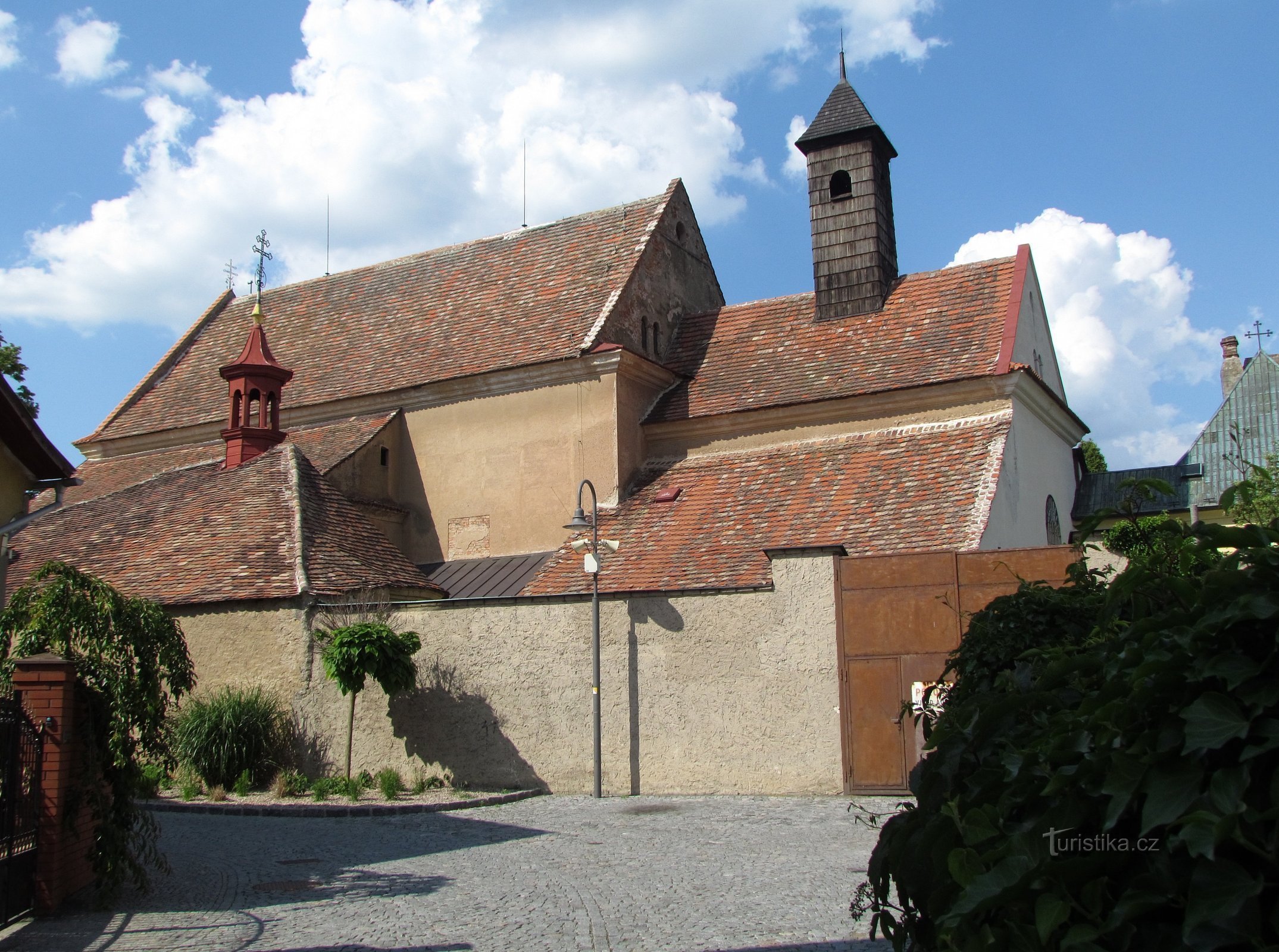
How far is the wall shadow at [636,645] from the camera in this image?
15523 mm

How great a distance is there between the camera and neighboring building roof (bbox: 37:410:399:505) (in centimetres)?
2194

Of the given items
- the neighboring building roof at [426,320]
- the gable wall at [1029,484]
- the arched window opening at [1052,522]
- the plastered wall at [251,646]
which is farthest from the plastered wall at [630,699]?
the arched window opening at [1052,522]

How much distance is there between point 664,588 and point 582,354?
252 inches

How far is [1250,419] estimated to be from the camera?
29953mm

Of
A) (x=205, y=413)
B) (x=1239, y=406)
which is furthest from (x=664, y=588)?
(x=1239, y=406)

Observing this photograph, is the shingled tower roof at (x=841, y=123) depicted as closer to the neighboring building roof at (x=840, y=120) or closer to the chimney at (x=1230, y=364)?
the neighboring building roof at (x=840, y=120)

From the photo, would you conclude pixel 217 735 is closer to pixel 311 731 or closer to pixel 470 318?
pixel 311 731

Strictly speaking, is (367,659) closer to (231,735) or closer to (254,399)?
(231,735)

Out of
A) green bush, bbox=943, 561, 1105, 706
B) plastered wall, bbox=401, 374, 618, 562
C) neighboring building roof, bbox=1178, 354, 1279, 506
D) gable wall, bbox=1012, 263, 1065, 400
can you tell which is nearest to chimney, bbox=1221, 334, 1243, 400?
neighboring building roof, bbox=1178, 354, 1279, 506

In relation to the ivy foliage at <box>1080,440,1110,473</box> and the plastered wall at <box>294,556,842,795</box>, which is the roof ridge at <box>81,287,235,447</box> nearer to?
the plastered wall at <box>294,556,842,795</box>

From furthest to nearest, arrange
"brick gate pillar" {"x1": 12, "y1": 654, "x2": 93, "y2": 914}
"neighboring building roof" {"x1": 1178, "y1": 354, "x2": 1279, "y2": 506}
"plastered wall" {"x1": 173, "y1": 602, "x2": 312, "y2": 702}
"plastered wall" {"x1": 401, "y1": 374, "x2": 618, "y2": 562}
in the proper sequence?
"neighboring building roof" {"x1": 1178, "y1": 354, "x2": 1279, "y2": 506}
"plastered wall" {"x1": 401, "y1": 374, "x2": 618, "y2": 562}
"plastered wall" {"x1": 173, "y1": 602, "x2": 312, "y2": 702}
"brick gate pillar" {"x1": 12, "y1": 654, "x2": 93, "y2": 914}

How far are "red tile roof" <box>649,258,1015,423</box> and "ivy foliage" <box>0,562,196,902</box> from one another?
41.4 ft

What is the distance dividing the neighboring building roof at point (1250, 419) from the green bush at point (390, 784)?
68.5 ft

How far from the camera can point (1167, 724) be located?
7.43 ft
